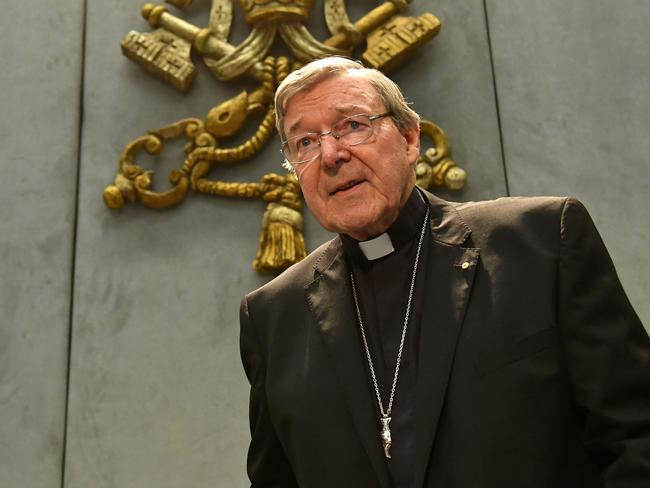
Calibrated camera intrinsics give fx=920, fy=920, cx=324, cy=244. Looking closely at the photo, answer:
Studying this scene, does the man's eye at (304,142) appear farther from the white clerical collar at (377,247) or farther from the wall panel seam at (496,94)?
the wall panel seam at (496,94)

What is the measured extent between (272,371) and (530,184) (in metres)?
1.18

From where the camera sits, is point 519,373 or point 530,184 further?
point 530,184

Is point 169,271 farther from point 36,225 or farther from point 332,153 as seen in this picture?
point 332,153

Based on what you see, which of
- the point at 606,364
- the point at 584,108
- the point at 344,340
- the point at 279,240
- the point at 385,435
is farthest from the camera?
the point at 584,108

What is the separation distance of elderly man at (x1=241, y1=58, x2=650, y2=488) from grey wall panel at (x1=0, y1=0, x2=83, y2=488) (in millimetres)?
904

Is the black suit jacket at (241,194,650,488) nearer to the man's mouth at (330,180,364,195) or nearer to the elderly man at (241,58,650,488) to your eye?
the elderly man at (241,58,650,488)

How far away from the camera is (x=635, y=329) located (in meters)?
1.43

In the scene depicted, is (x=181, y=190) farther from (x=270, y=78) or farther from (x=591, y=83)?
(x=591, y=83)

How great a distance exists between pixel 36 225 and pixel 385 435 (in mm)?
1478

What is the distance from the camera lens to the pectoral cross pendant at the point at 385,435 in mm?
1536

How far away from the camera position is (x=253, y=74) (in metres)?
2.66

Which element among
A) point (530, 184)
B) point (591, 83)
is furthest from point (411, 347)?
point (591, 83)

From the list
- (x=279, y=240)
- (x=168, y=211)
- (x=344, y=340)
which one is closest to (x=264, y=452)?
(x=344, y=340)

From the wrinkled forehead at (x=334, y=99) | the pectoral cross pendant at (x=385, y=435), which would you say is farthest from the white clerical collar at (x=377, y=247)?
the pectoral cross pendant at (x=385, y=435)
